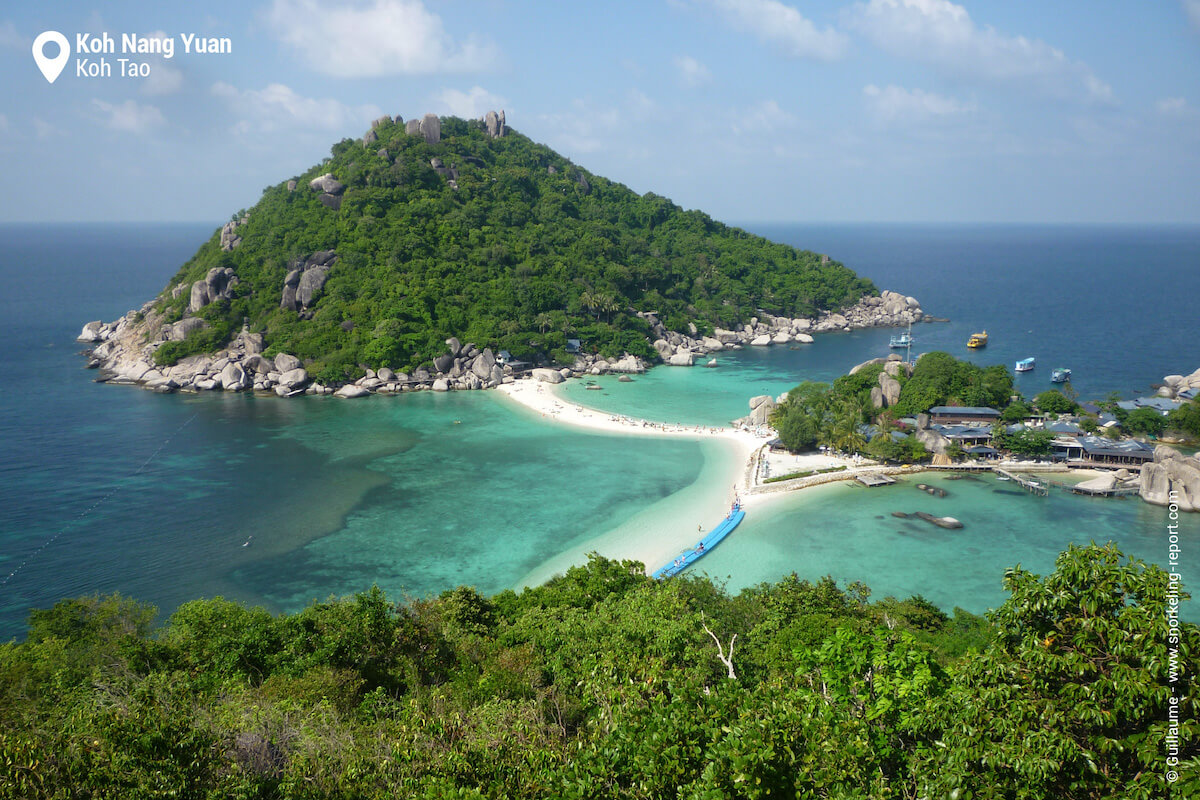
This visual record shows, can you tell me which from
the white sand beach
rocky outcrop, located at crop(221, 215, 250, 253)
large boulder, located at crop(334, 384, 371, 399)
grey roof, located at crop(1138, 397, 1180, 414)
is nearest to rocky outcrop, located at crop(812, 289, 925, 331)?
grey roof, located at crop(1138, 397, 1180, 414)

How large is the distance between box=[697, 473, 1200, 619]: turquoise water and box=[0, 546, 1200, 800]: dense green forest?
31.5 ft

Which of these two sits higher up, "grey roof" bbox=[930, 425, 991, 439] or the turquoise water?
"grey roof" bbox=[930, 425, 991, 439]

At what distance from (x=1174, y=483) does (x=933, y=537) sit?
11.6m

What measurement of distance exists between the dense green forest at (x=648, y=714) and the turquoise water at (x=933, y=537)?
961 centimetres

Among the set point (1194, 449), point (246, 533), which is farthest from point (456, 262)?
point (1194, 449)

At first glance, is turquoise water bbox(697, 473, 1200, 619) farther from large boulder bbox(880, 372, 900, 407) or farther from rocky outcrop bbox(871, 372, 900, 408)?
large boulder bbox(880, 372, 900, 407)

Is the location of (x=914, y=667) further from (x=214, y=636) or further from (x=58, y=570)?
(x=58, y=570)

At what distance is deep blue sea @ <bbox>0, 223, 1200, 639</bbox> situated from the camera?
75.3ft

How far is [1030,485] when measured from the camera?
30.1 m

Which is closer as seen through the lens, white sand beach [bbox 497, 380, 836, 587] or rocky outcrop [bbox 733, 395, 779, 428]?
white sand beach [bbox 497, 380, 836, 587]

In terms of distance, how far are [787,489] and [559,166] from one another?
66.5 m

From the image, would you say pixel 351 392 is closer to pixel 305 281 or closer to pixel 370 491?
pixel 305 281

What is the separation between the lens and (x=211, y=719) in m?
9.30

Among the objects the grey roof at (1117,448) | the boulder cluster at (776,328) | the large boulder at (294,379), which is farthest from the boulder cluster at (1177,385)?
the large boulder at (294,379)
